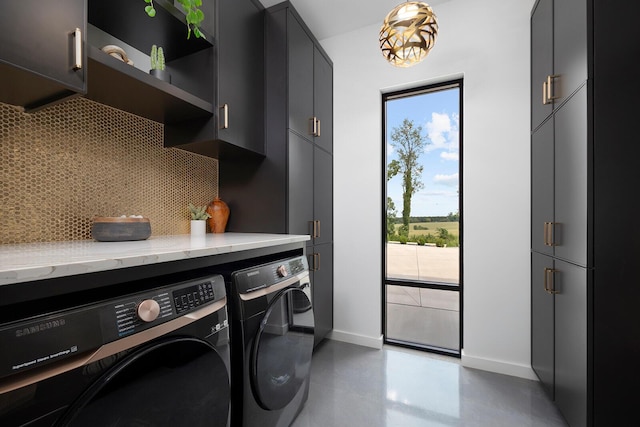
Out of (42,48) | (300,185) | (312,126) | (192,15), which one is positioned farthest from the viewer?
(312,126)

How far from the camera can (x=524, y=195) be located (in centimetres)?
208

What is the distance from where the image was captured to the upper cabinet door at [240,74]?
163cm

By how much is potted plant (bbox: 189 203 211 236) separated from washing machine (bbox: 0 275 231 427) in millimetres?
874

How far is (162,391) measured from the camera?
81 centimetres

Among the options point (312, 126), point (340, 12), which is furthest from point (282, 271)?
point (340, 12)

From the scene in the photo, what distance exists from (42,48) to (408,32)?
175cm

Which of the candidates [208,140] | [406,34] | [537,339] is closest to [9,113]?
[208,140]

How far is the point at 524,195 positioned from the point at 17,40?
276cm

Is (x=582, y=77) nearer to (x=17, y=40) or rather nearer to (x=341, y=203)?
(x=341, y=203)

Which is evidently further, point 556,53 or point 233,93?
point 233,93

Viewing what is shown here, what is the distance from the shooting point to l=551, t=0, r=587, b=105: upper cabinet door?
1.34m

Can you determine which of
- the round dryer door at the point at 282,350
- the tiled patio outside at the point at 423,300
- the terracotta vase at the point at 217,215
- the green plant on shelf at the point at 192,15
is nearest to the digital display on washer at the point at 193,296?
the round dryer door at the point at 282,350

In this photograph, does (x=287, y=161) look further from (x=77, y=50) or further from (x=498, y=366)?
Answer: (x=498, y=366)

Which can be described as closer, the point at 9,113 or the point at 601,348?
the point at 9,113
